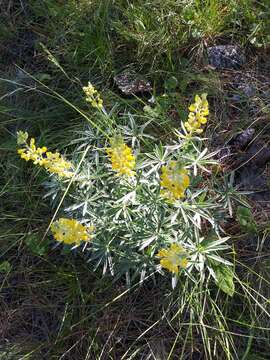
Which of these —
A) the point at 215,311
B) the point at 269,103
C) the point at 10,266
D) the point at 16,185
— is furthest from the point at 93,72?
the point at 215,311

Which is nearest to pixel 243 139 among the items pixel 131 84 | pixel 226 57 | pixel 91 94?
pixel 226 57

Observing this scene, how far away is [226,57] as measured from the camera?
9.63 feet

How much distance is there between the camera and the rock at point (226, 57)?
2.94 meters

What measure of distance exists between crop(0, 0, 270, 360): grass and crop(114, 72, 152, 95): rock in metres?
0.06

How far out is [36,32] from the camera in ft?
10.5

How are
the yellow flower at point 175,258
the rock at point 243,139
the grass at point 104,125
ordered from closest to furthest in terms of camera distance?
the yellow flower at point 175,258
the grass at point 104,125
the rock at point 243,139

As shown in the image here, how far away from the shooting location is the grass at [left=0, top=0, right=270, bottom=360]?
247 cm

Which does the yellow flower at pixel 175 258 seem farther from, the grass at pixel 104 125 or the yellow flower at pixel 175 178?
the grass at pixel 104 125

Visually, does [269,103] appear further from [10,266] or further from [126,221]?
[10,266]

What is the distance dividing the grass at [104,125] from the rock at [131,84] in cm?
6

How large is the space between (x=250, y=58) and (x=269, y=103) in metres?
0.36

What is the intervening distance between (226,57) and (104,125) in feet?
2.95

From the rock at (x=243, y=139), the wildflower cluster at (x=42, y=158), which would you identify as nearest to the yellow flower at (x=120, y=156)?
the wildflower cluster at (x=42, y=158)

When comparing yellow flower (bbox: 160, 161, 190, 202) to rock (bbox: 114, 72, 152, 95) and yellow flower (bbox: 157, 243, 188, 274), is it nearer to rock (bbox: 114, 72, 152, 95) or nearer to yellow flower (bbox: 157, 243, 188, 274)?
yellow flower (bbox: 157, 243, 188, 274)
